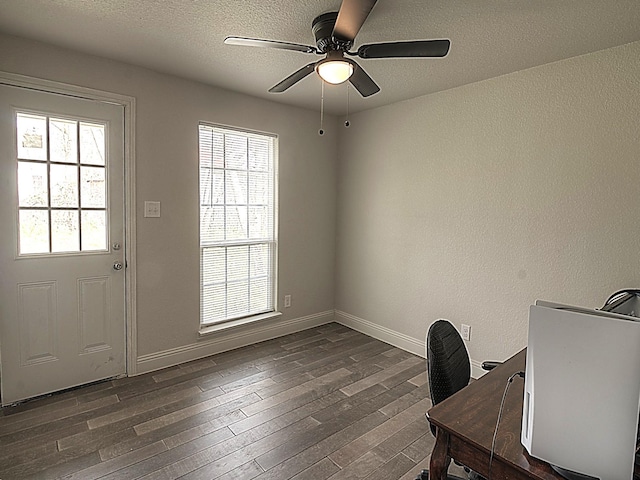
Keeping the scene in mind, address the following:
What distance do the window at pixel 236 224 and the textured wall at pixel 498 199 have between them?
100 cm

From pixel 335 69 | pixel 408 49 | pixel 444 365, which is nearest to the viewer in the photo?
pixel 444 365

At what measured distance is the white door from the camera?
2.56 m

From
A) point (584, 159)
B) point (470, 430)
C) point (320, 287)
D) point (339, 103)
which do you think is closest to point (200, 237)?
point (320, 287)

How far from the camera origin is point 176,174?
325cm

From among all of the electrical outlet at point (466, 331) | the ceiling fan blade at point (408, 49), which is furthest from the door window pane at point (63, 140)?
the electrical outlet at point (466, 331)

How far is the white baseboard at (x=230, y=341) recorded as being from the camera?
3246 mm

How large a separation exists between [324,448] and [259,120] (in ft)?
9.69

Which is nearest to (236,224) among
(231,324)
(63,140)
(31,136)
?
(231,324)

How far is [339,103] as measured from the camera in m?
3.88

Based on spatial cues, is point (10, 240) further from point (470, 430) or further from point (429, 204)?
point (429, 204)

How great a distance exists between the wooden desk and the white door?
2692mm

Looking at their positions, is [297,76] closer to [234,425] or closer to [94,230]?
[94,230]

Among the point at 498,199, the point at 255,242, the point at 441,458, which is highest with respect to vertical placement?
the point at 498,199

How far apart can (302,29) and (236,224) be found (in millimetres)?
2039
